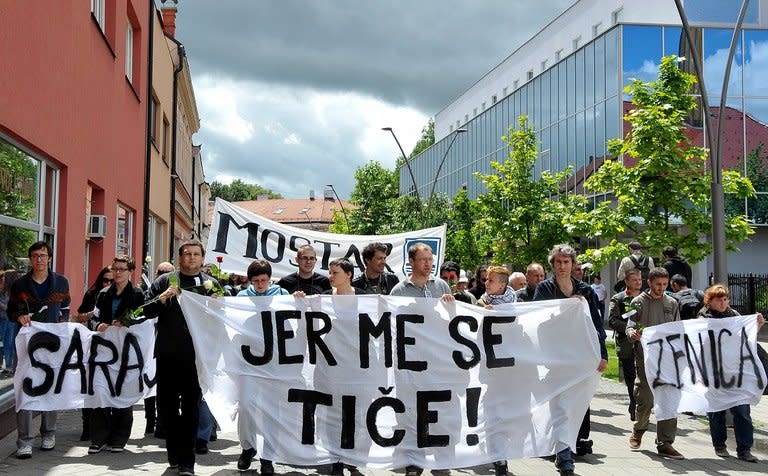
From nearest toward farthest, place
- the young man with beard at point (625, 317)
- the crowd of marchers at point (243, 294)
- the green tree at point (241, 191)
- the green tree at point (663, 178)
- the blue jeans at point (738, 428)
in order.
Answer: the crowd of marchers at point (243, 294)
the blue jeans at point (738, 428)
the young man with beard at point (625, 317)
the green tree at point (663, 178)
the green tree at point (241, 191)

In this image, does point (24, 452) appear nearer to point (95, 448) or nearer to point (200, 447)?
point (95, 448)

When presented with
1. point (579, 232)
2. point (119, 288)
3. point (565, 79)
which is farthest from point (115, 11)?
point (565, 79)

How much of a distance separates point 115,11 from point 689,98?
11.3m

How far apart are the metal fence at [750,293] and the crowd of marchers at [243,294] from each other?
21.4 meters

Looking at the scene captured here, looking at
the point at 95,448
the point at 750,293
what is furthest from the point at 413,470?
the point at 750,293

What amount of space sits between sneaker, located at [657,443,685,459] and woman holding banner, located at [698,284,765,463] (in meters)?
0.46

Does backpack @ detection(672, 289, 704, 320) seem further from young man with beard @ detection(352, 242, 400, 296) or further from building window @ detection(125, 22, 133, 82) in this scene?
building window @ detection(125, 22, 133, 82)

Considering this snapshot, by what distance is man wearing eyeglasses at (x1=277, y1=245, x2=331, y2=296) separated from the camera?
843 centimetres

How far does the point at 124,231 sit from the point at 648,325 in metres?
12.6

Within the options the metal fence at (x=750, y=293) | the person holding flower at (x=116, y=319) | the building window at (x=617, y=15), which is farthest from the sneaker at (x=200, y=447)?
the building window at (x=617, y=15)

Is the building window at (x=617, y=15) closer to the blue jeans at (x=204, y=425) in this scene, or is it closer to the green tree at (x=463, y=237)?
the green tree at (x=463, y=237)

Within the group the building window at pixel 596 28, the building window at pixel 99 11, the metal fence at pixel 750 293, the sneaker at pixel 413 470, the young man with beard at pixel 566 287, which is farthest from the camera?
the building window at pixel 596 28

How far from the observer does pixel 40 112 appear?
1030cm

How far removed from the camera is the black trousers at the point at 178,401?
709 cm
